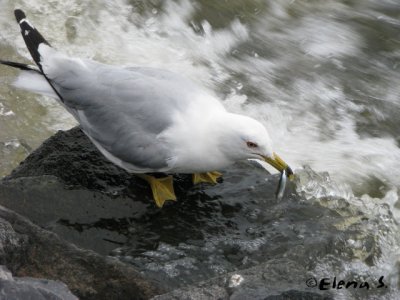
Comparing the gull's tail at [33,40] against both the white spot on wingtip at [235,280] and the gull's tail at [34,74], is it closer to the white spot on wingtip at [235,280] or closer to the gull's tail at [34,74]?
the gull's tail at [34,74]

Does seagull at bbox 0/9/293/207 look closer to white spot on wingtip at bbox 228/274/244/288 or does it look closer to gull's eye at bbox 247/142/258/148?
gull's eye at bbox 247/142/258/148

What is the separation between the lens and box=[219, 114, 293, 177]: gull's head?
473 centimetres

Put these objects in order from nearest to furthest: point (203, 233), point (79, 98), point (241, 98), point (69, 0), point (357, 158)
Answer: point (203, 233), point (79, 98), point (357, 158), point (241, 98), point (69, 0)

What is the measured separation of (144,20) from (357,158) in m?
3.23

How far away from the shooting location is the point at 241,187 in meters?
5.21

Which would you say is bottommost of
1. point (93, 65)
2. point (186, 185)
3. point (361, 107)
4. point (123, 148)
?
point (361, 107)

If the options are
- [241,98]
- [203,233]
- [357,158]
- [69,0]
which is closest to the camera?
[203,233]

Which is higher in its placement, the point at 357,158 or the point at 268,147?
the point at 268,147

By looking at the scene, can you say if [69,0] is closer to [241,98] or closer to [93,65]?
[241,98]

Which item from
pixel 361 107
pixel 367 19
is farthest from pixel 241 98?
pixel 367 19

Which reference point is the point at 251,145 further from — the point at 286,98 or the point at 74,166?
the point at 286,98
